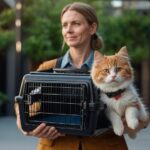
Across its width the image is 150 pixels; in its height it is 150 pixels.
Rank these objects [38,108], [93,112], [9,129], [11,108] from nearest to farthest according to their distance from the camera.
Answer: [93,112] < [38,108] < [9,129] < [11,108]

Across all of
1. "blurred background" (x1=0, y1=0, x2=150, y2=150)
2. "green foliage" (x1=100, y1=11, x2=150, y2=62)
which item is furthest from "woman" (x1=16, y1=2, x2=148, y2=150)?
"green foliage" (x1=100, y1=11, x2=150, y2=62)

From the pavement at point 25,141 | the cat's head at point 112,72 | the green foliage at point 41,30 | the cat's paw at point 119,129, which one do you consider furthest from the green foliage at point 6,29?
the cat's paw at point 119,129

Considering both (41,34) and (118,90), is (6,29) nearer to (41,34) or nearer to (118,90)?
(41,34)

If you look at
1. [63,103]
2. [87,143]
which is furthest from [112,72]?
[87,143]

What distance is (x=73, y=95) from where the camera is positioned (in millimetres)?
2912

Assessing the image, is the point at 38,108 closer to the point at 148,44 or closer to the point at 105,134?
the point at 105,134

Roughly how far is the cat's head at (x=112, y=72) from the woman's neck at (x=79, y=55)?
0.89ft

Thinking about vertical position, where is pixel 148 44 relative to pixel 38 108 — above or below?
below

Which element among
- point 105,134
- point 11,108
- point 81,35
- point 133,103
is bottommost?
point 11,108

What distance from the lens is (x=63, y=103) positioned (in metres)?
2.95

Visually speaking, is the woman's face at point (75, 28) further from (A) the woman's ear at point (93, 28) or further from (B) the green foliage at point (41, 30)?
(B) the green foliage at point (41, 30)

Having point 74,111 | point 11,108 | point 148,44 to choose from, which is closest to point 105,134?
point 74,111

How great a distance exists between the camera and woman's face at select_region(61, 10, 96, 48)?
124 inches

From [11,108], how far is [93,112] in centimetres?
1750
